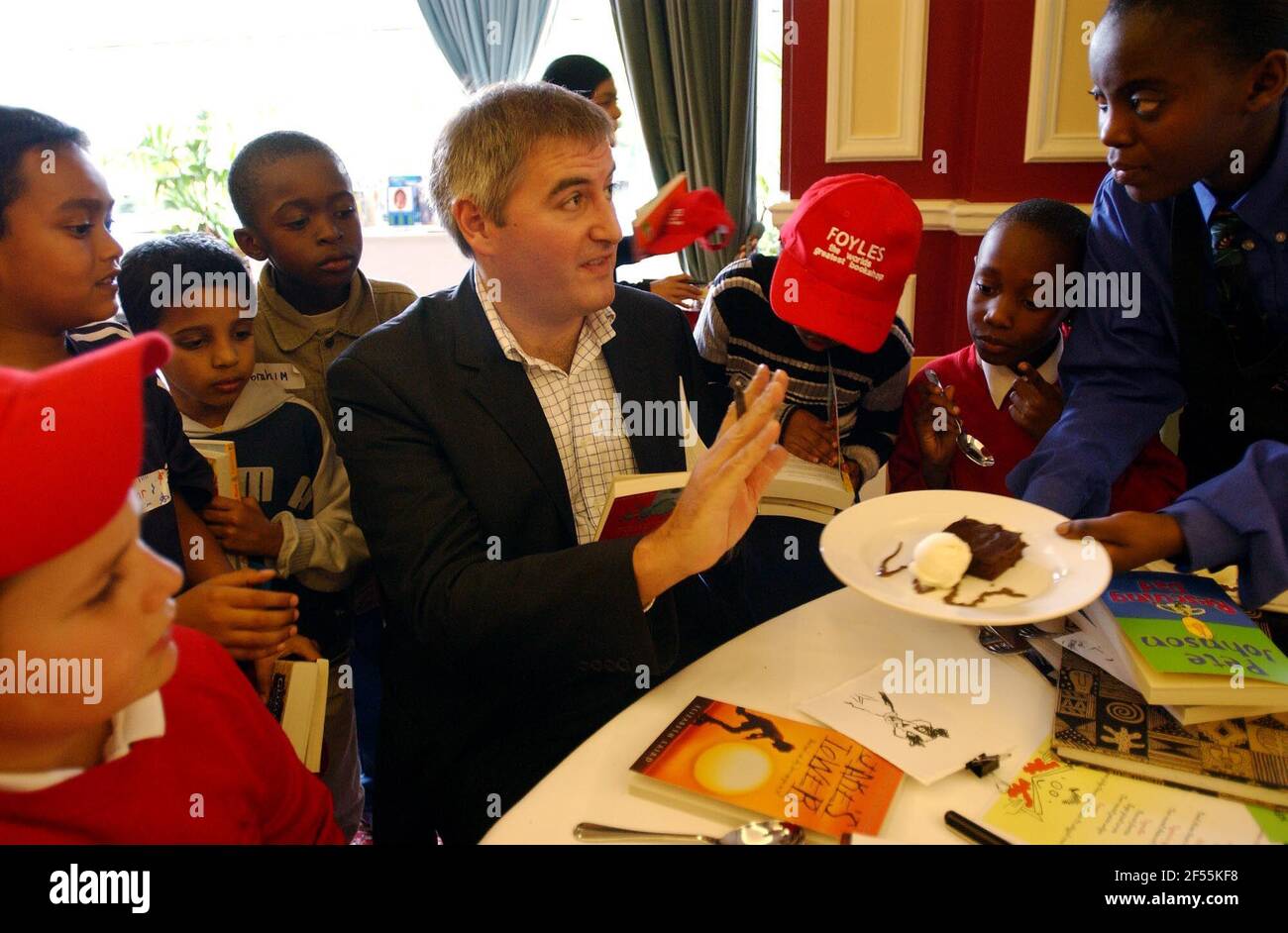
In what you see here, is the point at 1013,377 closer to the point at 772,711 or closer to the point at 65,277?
the point at 772,711

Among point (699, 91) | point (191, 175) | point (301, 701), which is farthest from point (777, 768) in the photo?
point (191, 175)

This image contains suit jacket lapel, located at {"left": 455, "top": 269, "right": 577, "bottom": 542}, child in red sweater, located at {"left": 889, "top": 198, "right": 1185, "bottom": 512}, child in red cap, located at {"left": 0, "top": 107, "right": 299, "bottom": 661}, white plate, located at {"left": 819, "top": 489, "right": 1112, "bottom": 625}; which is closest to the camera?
white plate, located at {"left": 819, "top": 489, "right": 1112, "bottom": 625}

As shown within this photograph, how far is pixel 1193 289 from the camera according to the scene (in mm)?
1734

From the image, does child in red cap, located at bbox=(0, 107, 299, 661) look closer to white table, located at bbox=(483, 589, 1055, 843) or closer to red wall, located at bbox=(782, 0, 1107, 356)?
white table, located at bbox=(483, 589, 1055, 843)

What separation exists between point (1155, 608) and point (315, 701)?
4.34 ft

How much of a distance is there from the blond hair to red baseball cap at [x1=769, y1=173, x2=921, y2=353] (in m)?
→ 0.60

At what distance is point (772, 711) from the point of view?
1239mm

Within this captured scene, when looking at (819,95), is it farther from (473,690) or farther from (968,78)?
(473,690)

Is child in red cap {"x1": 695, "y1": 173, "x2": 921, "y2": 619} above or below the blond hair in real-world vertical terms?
below

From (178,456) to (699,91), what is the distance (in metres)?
3.56

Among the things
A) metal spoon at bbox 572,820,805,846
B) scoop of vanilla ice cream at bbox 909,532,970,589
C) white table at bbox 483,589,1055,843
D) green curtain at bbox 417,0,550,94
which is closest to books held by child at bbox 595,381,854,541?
white table at bbox 483,589,1055,843

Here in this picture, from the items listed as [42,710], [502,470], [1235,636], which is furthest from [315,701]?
[1235,636]

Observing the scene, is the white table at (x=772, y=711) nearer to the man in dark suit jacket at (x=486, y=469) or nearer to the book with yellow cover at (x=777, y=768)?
the book with yellow cover at (x=777, y=768)

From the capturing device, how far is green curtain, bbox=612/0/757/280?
4.53 meters
